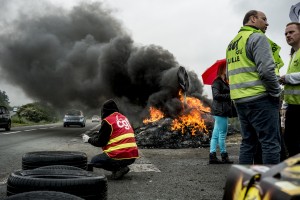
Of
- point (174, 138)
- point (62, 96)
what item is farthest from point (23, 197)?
point (62, 96)

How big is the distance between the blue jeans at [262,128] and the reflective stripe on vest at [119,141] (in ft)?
6.88

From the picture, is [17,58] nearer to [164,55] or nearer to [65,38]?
[65,38]

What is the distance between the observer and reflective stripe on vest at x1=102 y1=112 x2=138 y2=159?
5691 mm

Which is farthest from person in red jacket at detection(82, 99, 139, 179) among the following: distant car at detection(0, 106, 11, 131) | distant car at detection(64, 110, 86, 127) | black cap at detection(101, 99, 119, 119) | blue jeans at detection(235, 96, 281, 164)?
distant car at detection(64, 110, 86, 127)

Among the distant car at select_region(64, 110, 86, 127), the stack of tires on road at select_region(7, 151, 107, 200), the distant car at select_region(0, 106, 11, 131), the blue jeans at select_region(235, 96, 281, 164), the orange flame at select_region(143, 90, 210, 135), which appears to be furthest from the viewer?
the distant car at select_region(64, 110, 86, 127)

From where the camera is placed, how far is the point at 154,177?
5.77m

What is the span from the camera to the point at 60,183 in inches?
111

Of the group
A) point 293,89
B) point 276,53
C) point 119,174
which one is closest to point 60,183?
point 119,174

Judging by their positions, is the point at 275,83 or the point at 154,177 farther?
the point at 154,177

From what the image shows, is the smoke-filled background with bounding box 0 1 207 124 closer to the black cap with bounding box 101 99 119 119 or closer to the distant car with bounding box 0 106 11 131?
the distant car with bounding box 0 106 11 131

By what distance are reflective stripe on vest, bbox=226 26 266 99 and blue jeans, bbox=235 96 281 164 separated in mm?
129

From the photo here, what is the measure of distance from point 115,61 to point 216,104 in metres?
24.1

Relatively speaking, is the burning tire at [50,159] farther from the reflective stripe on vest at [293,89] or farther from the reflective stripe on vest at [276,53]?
the reflective stripe on vest at [276,53]

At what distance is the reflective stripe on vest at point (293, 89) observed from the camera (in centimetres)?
439
